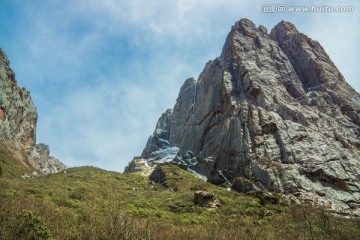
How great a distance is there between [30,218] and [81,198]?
1885cm

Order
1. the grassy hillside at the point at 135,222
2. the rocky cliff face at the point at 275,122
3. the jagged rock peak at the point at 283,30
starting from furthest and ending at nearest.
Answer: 1. the jagged rock peak at the point at 283,30
2. the rocky cliff face at the point at 275,122
3. the grassy hillside at the point at 135,222

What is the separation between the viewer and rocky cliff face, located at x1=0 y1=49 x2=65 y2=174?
207 feet

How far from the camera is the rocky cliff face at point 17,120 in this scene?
63.2 m

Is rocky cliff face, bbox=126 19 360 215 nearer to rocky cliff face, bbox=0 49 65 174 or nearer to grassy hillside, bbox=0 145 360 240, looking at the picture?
grassy hillside, bbox=0 145 360 240

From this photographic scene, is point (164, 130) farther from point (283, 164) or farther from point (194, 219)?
point (194, 219)

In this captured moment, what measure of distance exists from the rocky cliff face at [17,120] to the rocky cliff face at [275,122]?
1028 inches

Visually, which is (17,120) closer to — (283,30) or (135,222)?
(135,222)

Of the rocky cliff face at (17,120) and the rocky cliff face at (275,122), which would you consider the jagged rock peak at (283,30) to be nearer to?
the rocky cliff face at (275,122)

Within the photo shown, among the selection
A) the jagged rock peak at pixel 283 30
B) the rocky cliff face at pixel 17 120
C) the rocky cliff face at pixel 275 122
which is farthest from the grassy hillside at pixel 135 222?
the jagged rock peak at pixel 283 30

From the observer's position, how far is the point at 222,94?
237 ft

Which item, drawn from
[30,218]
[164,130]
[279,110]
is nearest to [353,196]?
[279,110]

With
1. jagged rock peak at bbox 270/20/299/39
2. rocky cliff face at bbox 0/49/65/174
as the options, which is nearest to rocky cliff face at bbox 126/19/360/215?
A: jagged rock peak at bbox 270/20/299/39

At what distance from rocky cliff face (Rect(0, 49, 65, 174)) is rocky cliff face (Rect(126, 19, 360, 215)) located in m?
26.1

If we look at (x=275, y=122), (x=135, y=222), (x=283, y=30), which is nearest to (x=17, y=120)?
(x=275, y=122)
